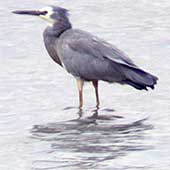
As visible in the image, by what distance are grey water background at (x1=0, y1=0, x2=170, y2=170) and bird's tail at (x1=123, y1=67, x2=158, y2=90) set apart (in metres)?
0.23

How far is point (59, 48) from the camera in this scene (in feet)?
39.2

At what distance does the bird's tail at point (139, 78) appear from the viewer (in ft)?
36.4

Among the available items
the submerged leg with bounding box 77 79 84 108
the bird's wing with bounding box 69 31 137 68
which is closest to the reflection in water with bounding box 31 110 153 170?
the submerged leg with bounding box 77 79 84 108

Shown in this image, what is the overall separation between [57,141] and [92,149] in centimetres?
51

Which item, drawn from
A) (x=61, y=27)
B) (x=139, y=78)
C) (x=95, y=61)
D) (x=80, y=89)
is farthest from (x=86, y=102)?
(x=61, y=27)

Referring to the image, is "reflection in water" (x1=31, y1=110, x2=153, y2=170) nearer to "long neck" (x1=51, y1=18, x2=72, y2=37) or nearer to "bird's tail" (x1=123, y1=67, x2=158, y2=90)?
"bird's tail" (x1=123, y1=67, x2=158, y2=90)

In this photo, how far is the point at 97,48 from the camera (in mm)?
11594

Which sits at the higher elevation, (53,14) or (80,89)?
(53,14)

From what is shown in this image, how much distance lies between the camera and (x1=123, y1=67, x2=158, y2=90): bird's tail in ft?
36.4

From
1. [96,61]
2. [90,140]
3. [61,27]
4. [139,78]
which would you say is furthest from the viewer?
[61,27]

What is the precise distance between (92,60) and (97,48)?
5.9 inches

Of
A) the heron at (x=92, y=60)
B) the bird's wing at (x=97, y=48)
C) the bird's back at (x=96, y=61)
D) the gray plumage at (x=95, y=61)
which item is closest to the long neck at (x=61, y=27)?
the heron at (x=92, y=60)

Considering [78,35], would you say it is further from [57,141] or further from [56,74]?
[57,141]

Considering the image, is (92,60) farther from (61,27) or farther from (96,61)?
(61,27)
